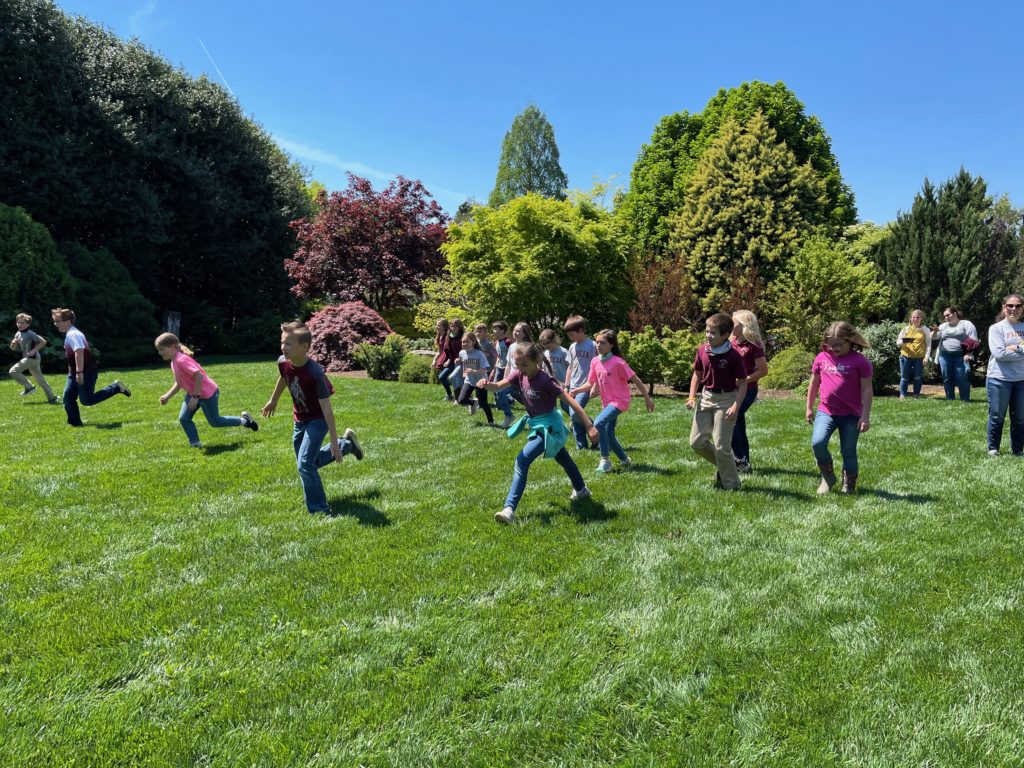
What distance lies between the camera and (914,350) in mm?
12555

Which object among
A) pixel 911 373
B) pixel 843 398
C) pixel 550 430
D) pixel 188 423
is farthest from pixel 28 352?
pixel 911 373

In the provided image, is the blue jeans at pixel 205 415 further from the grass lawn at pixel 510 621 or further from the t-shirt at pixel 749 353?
the t-shirt at pixel 749 353

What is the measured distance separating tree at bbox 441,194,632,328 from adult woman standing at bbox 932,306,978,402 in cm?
837

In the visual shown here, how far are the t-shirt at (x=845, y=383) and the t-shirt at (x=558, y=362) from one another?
352 centimetres

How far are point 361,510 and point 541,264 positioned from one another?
12.7m

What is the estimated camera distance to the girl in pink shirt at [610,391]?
707cm

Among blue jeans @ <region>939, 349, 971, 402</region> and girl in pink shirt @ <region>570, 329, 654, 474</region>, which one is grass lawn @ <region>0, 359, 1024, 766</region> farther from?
blue jeans @ <region>939, 349, 971, 402</region>

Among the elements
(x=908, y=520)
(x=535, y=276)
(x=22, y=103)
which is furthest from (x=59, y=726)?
(x=22, y=103)

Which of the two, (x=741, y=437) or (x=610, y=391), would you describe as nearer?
(x=741, y=437)

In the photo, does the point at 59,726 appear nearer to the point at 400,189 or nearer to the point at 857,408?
the point at 857,408

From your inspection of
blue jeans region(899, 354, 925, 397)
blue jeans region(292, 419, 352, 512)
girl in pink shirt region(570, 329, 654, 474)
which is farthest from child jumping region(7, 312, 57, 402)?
blue jeans region(899, 354, 925, 397)

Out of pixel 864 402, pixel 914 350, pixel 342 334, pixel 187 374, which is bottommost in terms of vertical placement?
pixel 187 374

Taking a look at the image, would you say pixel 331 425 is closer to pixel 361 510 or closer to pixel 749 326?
pixel 361 510

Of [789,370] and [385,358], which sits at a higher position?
[789,370]
